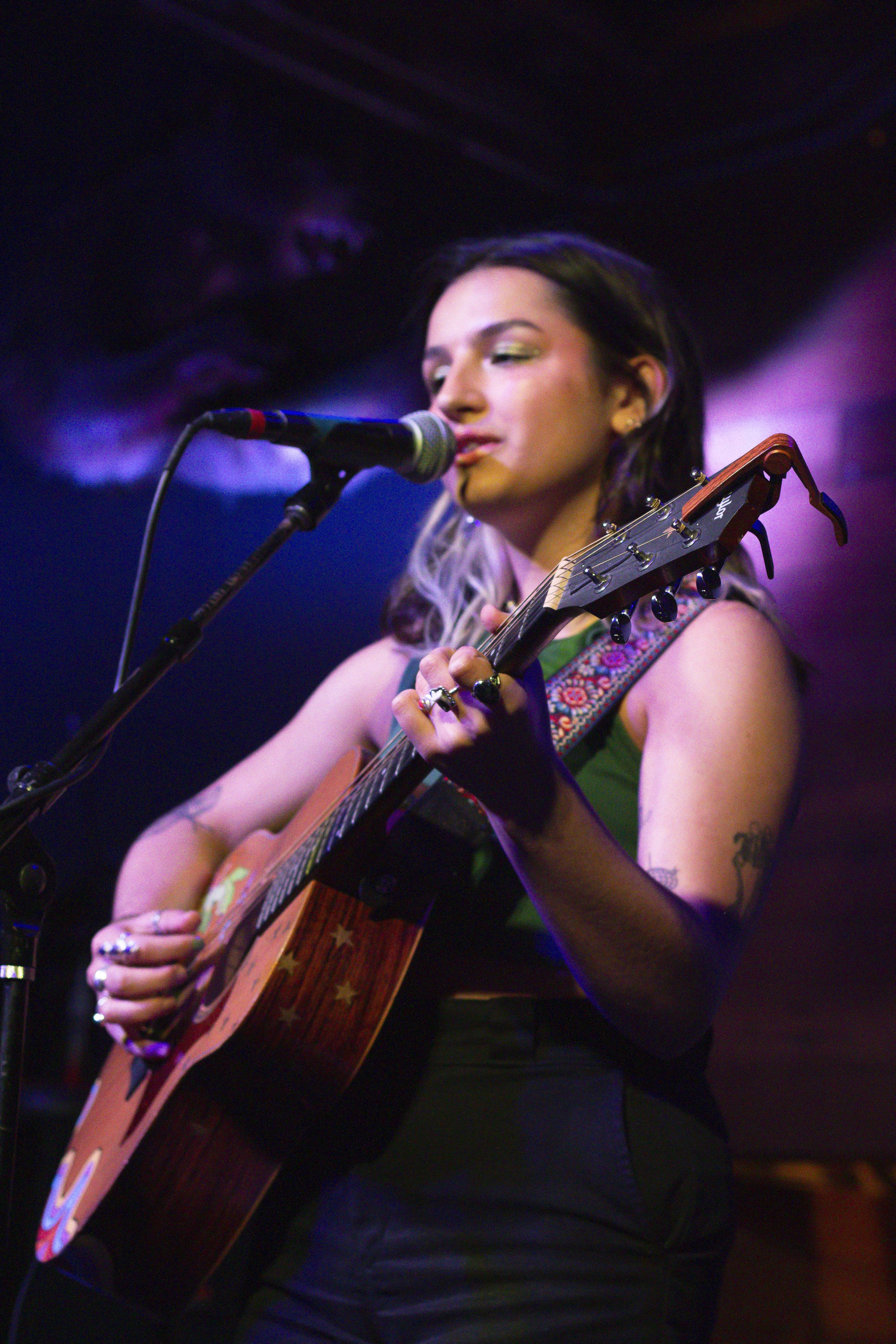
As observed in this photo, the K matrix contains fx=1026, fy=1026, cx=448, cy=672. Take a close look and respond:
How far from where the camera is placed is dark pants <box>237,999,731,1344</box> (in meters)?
1.21

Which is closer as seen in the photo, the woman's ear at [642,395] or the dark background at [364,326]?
the woman's ear at [642,395]

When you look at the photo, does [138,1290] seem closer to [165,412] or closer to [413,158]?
[165,412]

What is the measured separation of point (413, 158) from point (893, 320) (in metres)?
1.45

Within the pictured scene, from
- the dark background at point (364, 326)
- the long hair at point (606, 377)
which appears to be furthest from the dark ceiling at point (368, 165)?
the long hair at point (606, 377)

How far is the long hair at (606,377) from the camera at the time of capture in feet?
6.06

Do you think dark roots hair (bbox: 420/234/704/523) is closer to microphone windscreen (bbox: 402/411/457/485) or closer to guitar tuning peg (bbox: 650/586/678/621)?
microphone windscreen (bbox: 402/411/457/485)

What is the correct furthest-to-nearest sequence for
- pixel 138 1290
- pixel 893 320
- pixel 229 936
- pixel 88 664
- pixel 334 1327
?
pixel 893 320
pixel 88 664
pixel 229 936
pixel 138 1290
pixel 334 1327

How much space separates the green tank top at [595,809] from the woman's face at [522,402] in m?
0.45

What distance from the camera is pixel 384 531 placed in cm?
302

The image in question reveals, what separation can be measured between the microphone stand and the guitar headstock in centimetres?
54

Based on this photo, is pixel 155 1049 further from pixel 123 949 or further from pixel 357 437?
pixel 357 437

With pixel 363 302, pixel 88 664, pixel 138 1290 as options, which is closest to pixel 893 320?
pixel 363 302

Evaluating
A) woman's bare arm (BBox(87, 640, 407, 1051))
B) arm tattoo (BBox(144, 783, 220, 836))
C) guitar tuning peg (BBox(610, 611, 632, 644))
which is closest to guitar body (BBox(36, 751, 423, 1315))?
woman's bare arm (BBox(87, 640, 407, 1051))

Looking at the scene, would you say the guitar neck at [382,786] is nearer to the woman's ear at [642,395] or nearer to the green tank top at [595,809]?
the green tank top at [595,809]
